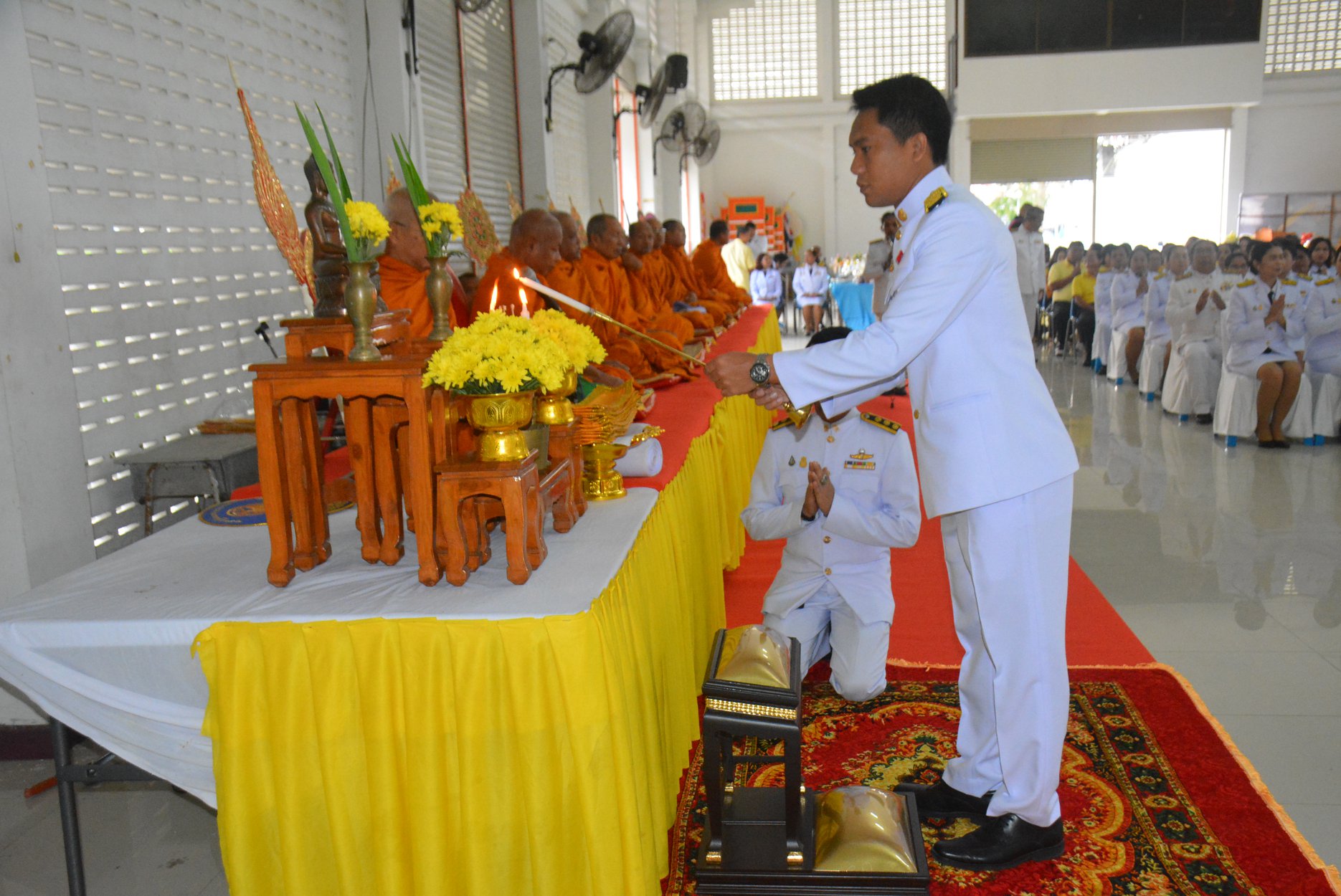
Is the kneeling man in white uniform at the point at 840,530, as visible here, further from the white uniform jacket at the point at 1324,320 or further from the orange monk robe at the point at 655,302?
the white uniform jacket at the point at 1324,320

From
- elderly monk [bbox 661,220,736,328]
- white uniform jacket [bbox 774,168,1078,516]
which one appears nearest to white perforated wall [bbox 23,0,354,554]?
white uniform jacket [bbox 774,168,1078,516]

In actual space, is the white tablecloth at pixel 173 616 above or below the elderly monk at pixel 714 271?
below

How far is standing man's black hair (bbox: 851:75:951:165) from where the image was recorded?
193cm

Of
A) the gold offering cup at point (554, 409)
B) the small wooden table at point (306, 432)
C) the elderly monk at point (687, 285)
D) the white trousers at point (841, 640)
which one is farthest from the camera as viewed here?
the elderly monk at point (687, 285)

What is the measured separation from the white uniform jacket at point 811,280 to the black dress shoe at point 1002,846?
450 inches

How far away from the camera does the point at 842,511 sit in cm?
283

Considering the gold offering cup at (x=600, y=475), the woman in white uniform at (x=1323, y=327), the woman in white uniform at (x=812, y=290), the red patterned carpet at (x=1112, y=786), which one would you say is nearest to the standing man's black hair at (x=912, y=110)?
the gold offering cup at (x=600, y=475)

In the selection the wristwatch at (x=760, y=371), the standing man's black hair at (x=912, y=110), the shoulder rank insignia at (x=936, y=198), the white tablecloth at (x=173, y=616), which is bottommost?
the white tablecloth at (x=173, y=616)

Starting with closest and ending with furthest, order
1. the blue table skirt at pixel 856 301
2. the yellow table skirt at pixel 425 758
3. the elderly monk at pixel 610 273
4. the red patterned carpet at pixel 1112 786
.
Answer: the yellow table skirt at pixel 425 758
the red patterned carpet at pixel 1112 786
the elderly monk at pixel 610 273
the blue table skirt at pixel 856 301

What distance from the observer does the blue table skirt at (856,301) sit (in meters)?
11.1

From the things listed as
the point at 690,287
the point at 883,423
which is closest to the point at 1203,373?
the point at 690,287

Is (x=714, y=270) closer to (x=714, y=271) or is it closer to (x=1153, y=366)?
(x=714, y=271)

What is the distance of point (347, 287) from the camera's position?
5.82 ft

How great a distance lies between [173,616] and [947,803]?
1.58m
